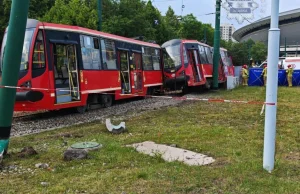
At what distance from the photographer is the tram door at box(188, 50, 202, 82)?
2135 centimetres

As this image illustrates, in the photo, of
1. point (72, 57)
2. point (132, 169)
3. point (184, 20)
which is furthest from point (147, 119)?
point (184, 20)

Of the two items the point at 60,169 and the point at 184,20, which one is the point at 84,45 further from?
the point at 184,20

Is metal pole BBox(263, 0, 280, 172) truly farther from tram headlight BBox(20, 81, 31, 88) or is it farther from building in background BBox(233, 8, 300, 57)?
building in background BBox(233, 8, 300, 57)

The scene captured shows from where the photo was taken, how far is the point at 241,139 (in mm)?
7680

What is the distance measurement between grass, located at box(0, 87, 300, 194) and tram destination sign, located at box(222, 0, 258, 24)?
10.1 m

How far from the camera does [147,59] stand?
20.0 meters

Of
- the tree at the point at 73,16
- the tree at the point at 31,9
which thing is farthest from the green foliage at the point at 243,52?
the tree at the point at 73,16

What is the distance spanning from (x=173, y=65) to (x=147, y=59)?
1957 millimetres

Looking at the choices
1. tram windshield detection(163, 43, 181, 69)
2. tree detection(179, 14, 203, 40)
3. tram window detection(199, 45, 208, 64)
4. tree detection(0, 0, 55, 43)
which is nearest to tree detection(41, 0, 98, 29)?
tree detection(0, 0, 55, 43)

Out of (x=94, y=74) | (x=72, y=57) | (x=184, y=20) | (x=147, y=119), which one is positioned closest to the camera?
(x=147, y=119)

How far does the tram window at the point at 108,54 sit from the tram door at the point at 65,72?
7.09 feet

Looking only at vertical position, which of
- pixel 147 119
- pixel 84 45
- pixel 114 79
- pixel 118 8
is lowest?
pixel 147 119

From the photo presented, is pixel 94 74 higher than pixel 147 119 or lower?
higher

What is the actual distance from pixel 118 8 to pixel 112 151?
29.0 metres
